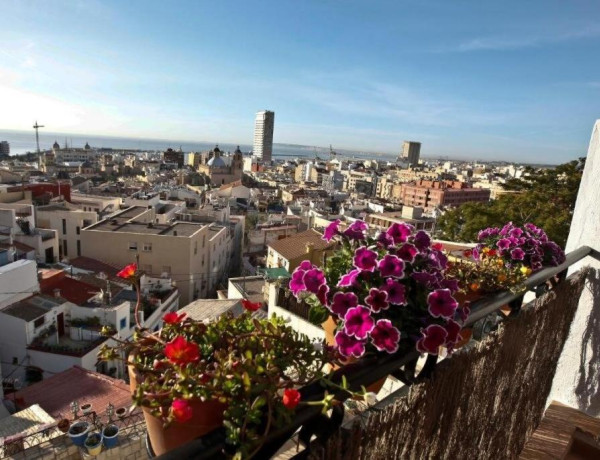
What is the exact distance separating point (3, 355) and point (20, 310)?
1.29m

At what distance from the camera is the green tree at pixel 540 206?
494 inches

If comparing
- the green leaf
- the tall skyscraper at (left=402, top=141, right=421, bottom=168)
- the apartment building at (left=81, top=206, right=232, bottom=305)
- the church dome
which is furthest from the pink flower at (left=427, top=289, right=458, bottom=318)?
the tall skyscraper at (left=402, top=141, right=421, bottom=168)

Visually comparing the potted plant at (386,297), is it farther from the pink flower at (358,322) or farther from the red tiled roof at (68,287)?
the red tiled roof at (68,287)

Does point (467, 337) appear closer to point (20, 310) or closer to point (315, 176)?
point (20, 310)

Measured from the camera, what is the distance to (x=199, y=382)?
3.09 ft

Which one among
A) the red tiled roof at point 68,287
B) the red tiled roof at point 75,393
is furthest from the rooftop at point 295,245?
the red tiled roof at point 75,393

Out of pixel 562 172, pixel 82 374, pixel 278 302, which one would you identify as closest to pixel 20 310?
pixel 82 374

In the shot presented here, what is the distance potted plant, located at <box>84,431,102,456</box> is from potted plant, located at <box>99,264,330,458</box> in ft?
12.1

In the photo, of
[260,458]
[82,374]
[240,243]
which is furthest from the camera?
[240,243]

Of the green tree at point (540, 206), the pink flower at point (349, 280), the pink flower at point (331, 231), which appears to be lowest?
the green tree at point (540, 206)

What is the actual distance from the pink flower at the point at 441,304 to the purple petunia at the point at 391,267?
4.8 inches

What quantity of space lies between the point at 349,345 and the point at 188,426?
47cm

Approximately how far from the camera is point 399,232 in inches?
64.2

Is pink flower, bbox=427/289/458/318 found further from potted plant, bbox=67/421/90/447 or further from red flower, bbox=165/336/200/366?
potted plant, bbox=67/421/90/447
